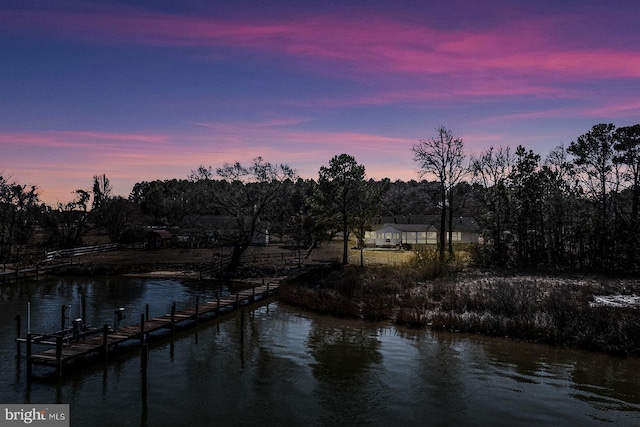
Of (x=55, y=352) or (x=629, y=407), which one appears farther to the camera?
(x=55, y=352)

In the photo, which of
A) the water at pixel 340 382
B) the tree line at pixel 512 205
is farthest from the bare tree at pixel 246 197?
the water at pixel 340 382

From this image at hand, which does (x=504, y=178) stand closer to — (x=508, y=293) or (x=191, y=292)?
(x=508, y=293)

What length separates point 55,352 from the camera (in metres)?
21.2

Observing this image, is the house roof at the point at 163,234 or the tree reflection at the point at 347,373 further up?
the house roof at the point at 163,234

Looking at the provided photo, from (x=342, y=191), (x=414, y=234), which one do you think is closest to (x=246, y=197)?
(x=342, y=191)

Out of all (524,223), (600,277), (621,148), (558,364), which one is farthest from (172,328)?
(621,148)

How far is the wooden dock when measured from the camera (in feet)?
67.9

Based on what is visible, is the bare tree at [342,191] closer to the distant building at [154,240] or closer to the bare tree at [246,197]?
the bare tree at [246,197]

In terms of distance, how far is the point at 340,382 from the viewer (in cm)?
2066

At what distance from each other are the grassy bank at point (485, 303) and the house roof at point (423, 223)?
40.7 metres

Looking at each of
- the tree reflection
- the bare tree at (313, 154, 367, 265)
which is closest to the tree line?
the bare tree at (313, 154, 367, 265)

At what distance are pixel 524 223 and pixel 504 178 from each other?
5.84 metres

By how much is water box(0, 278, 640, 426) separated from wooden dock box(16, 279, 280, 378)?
0.85 m

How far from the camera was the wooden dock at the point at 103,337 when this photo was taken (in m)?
20.7
